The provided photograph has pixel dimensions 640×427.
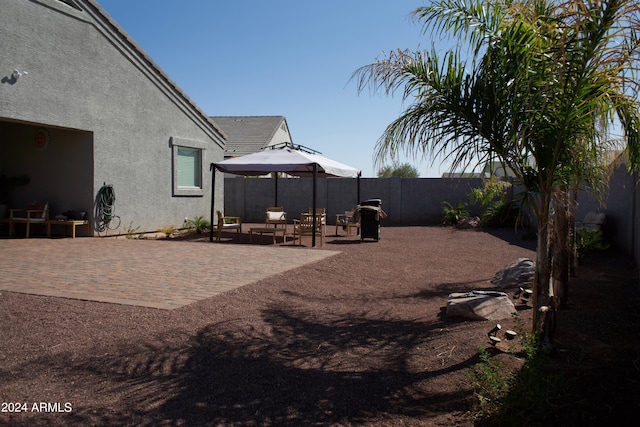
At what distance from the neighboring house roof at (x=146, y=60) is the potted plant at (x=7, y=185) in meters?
4.24

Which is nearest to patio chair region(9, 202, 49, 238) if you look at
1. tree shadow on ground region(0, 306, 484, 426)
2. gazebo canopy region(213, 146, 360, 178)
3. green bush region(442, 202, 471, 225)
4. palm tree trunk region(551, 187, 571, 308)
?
gazebo canopy region(213, 146, 360, 178)

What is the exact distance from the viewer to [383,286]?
24.5 ft

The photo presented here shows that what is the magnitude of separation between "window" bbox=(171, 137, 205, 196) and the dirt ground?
9203 mm

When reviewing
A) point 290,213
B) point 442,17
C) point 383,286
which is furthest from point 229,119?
point 442,17

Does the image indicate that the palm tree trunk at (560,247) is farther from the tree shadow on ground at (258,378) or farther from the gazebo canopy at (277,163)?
the gazebo canopy at (277,163)

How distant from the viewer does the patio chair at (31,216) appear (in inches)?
480

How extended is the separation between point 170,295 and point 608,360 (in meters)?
4.70

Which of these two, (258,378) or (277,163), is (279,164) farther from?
(258,378)

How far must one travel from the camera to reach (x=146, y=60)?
45.6ft

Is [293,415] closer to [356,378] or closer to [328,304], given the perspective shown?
[356,378]

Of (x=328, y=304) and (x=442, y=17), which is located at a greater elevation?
(x=442, y=17)

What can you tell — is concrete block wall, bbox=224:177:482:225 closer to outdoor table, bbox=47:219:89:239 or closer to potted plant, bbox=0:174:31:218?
outdoor table, bbox=47:219:89:239

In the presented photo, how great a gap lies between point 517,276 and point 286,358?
4.19 meters

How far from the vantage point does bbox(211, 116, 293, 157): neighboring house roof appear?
1127 inches
